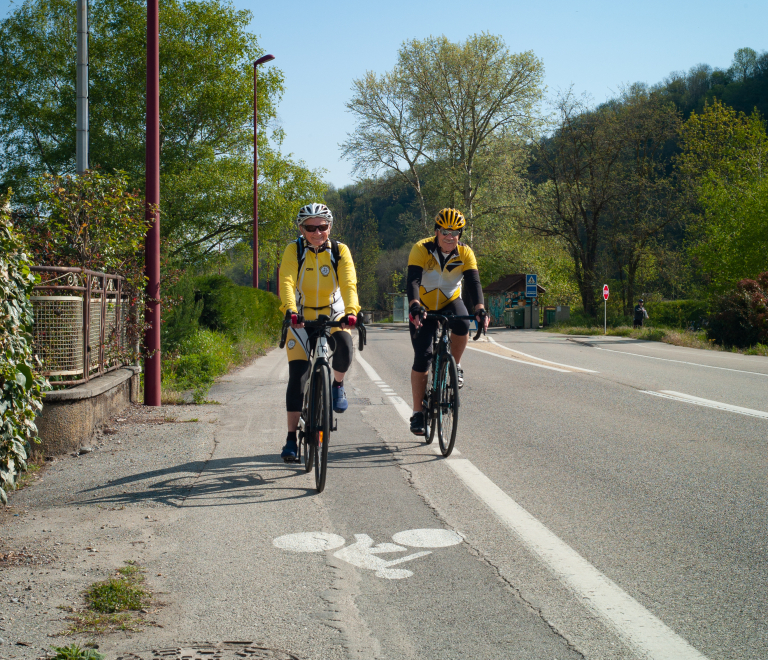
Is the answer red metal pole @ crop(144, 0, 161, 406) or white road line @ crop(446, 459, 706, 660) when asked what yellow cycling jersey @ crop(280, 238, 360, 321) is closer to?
white road line @ crop(446, 459, 706, 660)

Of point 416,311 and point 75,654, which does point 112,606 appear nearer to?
point 75,654

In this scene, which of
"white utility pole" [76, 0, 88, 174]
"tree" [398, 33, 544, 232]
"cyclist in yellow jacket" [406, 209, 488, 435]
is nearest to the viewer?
"cyclist in yellow jacket" [406, 209, 488, 435]

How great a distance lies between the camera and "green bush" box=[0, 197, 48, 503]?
13.6ft

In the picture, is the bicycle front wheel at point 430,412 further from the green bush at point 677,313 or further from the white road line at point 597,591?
the green bush at point 677,313

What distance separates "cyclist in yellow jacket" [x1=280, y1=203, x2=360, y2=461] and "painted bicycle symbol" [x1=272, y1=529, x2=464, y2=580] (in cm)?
167

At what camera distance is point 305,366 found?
5676mm

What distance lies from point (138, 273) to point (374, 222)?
242ft

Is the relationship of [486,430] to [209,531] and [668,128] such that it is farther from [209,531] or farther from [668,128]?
[668,128]

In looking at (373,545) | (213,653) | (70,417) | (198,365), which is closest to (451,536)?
(373,545)

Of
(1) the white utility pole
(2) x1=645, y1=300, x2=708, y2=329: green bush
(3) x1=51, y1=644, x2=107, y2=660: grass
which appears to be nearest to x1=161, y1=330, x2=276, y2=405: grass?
(1) the white utility pole

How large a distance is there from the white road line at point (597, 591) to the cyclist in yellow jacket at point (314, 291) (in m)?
1.60

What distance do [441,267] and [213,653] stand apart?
4440 millimetres

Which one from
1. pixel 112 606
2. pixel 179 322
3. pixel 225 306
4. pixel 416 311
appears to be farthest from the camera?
pixel 225 306

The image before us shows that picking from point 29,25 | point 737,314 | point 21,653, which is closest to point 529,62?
point 737,314
